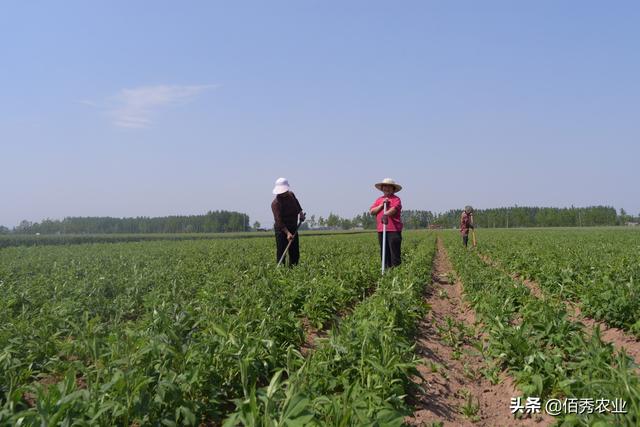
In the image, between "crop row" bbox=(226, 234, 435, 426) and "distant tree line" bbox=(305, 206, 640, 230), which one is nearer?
"crop row" bbox=(226, 234, 435, 426)

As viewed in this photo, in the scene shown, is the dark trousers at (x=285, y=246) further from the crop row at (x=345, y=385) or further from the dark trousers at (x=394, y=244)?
the crop row at (x=345, y=385)

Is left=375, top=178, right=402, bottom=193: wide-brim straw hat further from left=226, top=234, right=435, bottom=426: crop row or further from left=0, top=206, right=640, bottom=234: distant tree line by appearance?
left=0, top=206, right=640, bottom=234: distant tree line

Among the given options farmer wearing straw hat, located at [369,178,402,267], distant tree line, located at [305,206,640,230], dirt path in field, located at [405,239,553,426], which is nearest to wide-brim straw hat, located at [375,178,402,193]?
farmer wearing straw hat, located at [369,178,402,267]

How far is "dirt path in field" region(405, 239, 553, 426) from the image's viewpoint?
311 centimetres

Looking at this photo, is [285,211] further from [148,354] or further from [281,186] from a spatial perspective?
[148,354]

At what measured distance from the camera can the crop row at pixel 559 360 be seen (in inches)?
95.4

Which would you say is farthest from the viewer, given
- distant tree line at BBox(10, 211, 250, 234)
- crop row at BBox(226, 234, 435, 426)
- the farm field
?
distant tree line at BBox(10, 211, 250, 234)

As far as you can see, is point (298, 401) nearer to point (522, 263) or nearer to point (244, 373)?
point (244, 373)

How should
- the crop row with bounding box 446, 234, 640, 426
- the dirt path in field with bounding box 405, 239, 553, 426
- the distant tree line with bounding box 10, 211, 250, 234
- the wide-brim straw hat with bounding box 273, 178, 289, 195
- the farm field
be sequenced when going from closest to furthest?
the farm field, the crop row with bounding box 446, 234, 640, 426, the dirt path in field with bounding box 405, 239, 553, 426, the wide-brim straw hat with bounding box 273, 178, 289, 195, the distant tree line with bounding box 10, 211, 250, 234

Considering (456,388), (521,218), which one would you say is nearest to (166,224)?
(521,218)

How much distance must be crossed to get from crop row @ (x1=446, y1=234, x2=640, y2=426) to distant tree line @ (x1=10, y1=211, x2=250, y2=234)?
87103mm

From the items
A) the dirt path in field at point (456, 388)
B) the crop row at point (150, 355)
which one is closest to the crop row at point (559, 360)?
the dirt path in field at point (456, 388)

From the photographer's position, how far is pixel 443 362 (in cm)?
439

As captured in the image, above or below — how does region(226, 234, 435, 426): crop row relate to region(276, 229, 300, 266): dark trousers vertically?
below
